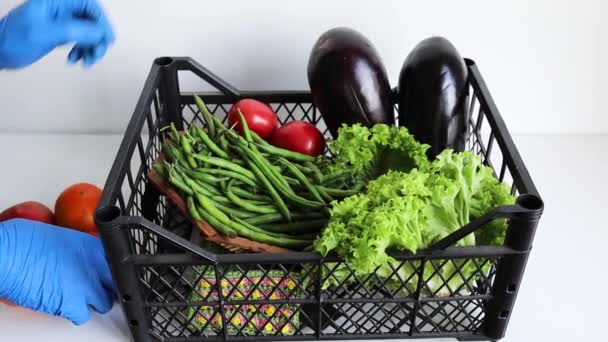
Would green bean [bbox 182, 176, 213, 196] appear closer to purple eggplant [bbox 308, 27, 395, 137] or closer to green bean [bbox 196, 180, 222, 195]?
green bean [bbox 196, 180, 222, 195]

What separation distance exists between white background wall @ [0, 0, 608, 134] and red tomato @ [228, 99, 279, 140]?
150 mm

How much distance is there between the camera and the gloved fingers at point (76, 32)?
71cm

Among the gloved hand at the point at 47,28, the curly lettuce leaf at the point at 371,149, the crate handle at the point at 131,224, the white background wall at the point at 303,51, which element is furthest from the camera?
the white background wall at the point at 303,51

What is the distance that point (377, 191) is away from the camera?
694 mm

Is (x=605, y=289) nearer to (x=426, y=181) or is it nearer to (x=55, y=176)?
(x=426, y=181)

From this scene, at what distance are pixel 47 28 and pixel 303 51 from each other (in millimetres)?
422

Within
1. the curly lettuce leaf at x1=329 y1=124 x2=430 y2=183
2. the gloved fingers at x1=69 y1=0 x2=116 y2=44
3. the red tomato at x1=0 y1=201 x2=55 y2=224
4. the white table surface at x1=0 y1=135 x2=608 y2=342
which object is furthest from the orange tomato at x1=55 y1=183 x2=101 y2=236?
the curly lettuce leaf at x1=329 y1=124 x2=430 y2=183

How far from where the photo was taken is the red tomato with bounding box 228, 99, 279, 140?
2.90 ft

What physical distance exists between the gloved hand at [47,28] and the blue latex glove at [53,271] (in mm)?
195

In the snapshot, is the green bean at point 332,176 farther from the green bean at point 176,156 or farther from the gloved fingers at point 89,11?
the gloved fingers at point 89,11

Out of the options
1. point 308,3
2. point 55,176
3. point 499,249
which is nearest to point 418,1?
point 308,3

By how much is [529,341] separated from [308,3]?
1.85 feet

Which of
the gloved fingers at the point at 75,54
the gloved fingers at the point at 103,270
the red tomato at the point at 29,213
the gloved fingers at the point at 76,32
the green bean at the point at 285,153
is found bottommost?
the gloved fingers at the point at 103,270

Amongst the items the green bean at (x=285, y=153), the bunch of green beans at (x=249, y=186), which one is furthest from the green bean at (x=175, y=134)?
the green bean at (x=285, y=153)
